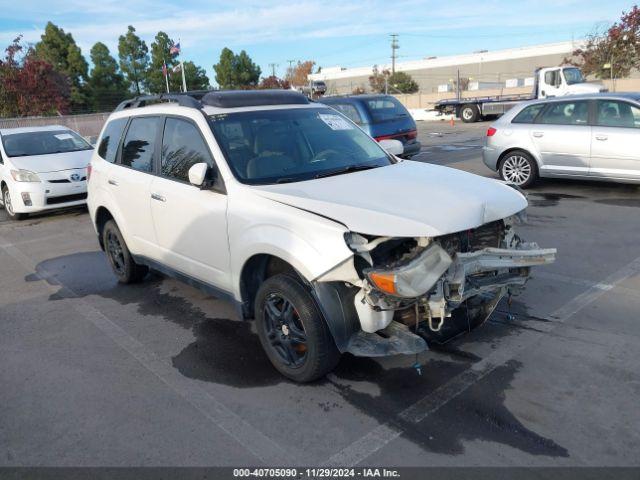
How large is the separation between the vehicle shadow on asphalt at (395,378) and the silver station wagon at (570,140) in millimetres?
5491

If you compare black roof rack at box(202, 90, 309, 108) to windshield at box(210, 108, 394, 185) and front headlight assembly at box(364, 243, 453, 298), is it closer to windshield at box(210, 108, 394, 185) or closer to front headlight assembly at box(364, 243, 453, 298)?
windshield at box(210, 108, 394, 185)

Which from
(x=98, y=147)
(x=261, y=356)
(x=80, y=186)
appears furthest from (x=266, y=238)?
(x=80, y=186)

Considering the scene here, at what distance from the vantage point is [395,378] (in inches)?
147

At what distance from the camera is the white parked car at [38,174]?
32.0ft

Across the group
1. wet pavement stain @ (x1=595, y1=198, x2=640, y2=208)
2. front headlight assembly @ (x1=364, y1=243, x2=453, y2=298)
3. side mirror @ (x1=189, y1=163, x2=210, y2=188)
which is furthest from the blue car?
front headlight assembly @ (x1=364, y1=243, x2=453, y2=298)

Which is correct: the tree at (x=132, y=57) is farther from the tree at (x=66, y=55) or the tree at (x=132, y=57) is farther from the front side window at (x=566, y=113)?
the front side window at (x=566, y=113)

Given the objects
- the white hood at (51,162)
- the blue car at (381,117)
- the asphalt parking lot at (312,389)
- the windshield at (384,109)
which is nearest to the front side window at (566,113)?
the blue car at (381,117)

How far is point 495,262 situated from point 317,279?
47.7 inches

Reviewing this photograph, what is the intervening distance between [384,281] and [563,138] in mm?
7259

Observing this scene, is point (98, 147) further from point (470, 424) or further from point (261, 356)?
point (470, 424)

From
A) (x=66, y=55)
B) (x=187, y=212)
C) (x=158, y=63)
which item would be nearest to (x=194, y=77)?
(x=158, y=63)

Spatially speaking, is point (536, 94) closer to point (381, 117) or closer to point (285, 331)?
point (381, 117)

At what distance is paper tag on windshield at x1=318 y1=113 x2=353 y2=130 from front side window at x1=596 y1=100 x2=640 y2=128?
5591 mm

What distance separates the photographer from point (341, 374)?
12.6 ft
